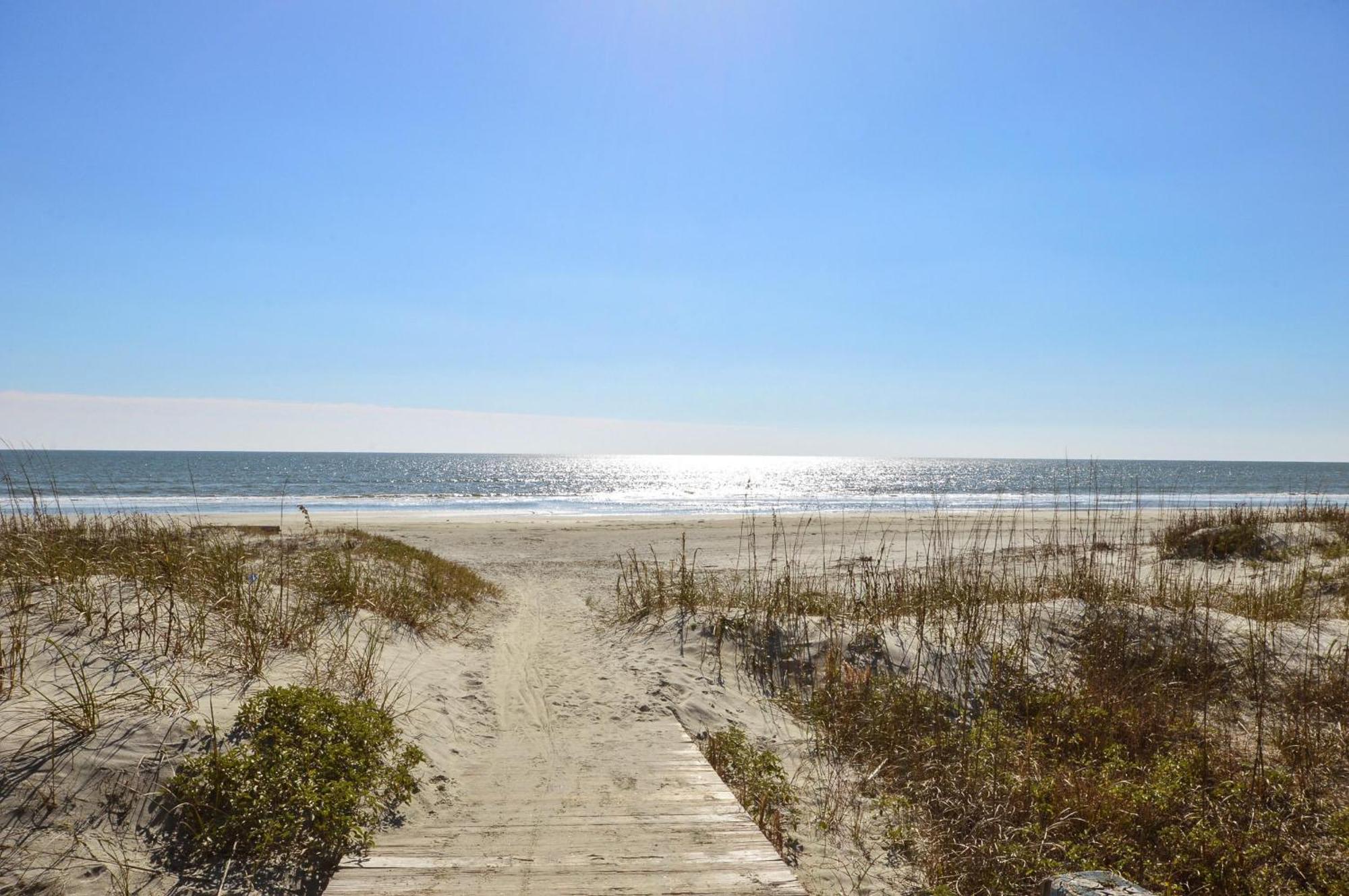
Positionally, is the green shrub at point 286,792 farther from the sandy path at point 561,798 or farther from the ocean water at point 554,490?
the ocean water at point 554,490

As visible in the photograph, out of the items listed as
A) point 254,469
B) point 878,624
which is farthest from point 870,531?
point 254,469

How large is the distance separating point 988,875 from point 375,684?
16.9 ft

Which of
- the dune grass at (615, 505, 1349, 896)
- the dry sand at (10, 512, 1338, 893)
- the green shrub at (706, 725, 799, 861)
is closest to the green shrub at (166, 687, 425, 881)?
the dry sand at (10, 512, 1338, 893)

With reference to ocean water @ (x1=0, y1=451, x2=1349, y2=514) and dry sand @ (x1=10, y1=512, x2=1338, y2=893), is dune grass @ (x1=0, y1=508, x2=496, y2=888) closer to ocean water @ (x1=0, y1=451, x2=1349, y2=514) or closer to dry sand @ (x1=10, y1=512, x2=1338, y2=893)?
dry sand @ (x1=10, y1=512, x2=1338, y2=893)

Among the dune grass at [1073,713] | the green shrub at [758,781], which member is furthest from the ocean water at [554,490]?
the green shrub at [758,781]

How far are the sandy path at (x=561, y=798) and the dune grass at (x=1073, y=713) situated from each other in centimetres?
135

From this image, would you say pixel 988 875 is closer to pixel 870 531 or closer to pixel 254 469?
pixel 870 531

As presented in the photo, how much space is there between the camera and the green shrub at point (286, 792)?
3.88 metres

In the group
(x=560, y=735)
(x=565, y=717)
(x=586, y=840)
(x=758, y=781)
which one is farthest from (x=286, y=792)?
(x=758, y=781)

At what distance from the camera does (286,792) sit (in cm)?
407

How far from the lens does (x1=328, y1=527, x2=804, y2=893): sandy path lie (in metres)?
3.65

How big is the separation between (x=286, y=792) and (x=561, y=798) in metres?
1.67

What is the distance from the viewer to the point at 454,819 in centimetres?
442

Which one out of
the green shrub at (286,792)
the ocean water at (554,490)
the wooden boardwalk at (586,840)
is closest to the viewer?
the wooden boardwalk at (586,840)
